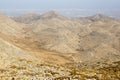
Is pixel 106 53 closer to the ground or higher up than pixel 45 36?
closer to the ground

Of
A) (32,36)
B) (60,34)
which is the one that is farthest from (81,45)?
(32,36)

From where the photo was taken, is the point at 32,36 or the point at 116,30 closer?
the point at 32,36

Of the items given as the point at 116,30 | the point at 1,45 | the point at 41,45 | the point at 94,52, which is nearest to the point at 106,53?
the point at 94,52

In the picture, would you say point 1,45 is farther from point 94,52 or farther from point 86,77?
point 94,52

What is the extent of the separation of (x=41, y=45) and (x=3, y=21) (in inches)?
1398

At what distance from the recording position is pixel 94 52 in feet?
378

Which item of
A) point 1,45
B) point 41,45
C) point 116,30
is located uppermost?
point 116,30

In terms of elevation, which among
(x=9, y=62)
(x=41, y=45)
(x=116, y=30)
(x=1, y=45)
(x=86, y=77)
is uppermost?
(x=116, y=30)

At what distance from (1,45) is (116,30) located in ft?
372

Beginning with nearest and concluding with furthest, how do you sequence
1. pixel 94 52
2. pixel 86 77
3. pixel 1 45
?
pixel 86 77 → pixel 1 45 → pixel 94 52

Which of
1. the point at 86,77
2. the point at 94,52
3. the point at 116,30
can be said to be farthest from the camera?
the point at 116,30

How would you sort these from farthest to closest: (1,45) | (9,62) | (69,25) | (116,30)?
(69,25)
(116,30)
(1,45)
(9,62)

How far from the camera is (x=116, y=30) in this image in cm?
16912

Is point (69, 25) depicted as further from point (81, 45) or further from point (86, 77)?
point (86, 77)
